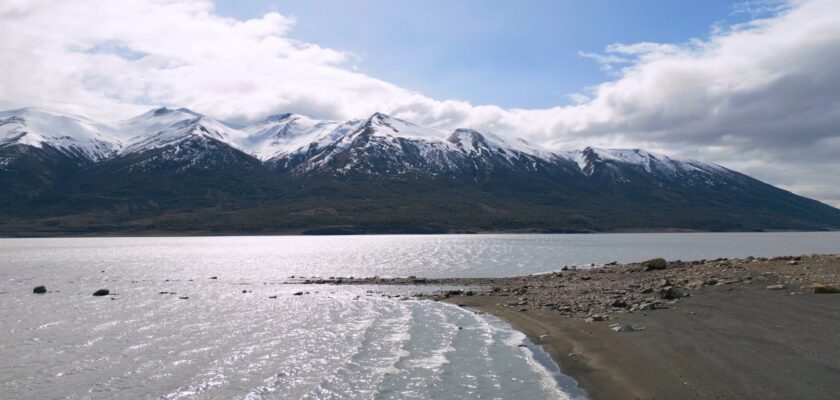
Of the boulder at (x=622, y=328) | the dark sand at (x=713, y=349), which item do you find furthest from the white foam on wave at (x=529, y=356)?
the boulder at (x=622, y=328)

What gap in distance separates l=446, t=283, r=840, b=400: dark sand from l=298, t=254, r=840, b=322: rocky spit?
A: 199 cm

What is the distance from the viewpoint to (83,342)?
3638 cm

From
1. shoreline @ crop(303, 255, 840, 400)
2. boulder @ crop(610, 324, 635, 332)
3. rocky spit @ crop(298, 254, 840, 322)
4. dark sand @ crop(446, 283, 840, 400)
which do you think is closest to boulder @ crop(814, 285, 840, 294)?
rocky spit @ crop(298, 254, 840, 322)

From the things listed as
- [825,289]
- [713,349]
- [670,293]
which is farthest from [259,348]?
[825,289]

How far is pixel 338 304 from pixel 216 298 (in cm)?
1411

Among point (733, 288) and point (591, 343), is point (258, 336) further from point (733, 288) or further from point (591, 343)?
point (733, 288)

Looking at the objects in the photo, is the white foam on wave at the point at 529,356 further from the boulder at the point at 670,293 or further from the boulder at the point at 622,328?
the boulder at the point at 670,293

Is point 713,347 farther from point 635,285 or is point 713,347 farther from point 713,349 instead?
point 635,285

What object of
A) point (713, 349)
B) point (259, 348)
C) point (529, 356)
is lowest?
point (259, 348)

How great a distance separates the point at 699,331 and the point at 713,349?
405 cm

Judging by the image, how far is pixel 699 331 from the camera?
29688 mm

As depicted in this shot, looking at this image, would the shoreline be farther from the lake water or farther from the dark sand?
the lake water

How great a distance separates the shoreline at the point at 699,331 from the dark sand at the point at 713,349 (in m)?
0.04

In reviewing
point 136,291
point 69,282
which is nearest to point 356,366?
point 136,291
